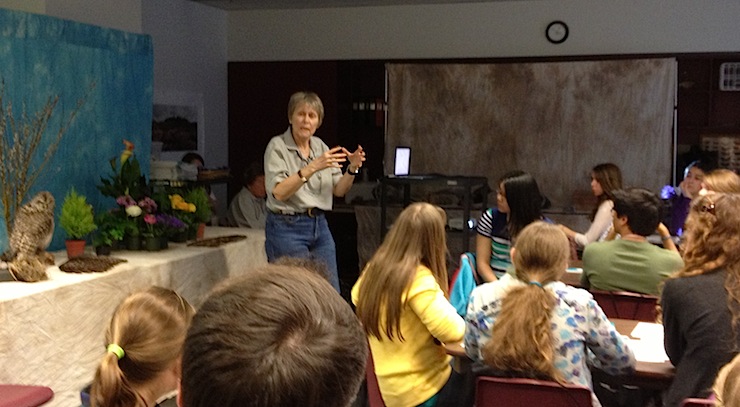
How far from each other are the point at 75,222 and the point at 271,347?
3618 mm

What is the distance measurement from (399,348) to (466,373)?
28 centimetres

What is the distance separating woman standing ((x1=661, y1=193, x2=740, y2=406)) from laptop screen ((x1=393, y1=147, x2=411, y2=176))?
14.8ft

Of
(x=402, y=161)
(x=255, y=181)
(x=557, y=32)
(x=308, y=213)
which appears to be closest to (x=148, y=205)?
(x=308, y=213)

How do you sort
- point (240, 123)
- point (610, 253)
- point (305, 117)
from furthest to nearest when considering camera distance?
point (240, 123), point (305, 117), point (610, 253)

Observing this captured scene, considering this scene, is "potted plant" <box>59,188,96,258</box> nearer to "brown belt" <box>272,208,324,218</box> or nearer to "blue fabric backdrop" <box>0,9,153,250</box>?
"blue fabric backdrop" <box>0,9,153,250</box>

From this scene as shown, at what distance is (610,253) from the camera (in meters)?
3.41

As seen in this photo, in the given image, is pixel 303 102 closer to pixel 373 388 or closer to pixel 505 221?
pixel 505 221

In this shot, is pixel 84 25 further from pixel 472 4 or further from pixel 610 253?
pixel 472 4

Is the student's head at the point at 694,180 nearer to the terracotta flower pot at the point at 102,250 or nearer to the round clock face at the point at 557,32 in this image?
the round clock face at the point at 557,32

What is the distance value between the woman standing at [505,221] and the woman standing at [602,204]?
2.80 feet

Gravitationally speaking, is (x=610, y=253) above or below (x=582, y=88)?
below

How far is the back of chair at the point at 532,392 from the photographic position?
2.28 m

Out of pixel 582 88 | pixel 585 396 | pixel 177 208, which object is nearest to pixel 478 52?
pixel 582 88

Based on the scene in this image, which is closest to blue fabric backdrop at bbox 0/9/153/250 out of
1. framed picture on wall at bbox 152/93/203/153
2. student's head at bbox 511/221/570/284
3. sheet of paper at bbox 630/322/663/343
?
framed picture on wall at bbox 152/93/203/153
